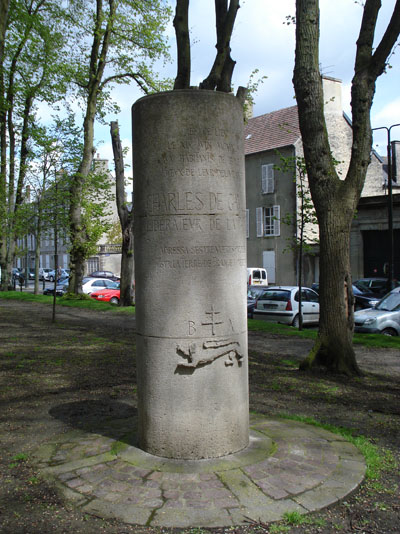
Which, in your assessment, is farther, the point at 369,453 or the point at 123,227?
the point at 123,227

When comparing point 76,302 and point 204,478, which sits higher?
point 76,302

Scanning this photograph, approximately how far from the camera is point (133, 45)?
2416 centimetres

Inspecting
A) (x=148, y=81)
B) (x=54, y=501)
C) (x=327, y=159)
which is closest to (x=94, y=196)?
(x=148, y=81)

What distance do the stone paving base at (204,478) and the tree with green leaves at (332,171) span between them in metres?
3.45

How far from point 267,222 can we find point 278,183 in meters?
2.99

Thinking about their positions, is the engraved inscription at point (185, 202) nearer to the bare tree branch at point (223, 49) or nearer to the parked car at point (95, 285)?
the bare tree branch at point (223, 49)

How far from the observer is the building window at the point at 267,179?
3822 centimetres

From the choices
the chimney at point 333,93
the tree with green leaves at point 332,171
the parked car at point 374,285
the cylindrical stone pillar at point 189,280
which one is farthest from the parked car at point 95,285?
the cylindrical stone pillar at point 189,280

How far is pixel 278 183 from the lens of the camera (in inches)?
1492

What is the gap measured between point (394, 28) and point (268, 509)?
7.94 m

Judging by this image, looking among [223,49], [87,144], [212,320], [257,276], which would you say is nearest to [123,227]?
[87,144]

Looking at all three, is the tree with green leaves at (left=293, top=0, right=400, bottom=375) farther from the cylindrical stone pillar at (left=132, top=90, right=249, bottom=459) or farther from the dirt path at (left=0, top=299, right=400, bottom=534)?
the cylindrical stone pillar at (left=132, top=90, right=249, bottom=459)

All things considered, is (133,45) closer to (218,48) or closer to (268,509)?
(218,48)

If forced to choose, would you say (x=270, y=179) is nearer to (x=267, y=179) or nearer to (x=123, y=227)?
(x=267, y=179)
